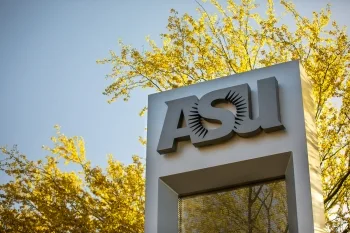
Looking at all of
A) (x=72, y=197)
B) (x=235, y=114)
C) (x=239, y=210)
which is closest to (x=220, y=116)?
(x=235, y=114)

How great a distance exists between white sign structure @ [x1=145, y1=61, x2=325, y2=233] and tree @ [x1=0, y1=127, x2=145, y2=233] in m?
3.03

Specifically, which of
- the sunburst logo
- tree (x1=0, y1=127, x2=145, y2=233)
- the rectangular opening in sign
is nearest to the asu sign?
the sunburst logo

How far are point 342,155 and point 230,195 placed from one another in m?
3.33

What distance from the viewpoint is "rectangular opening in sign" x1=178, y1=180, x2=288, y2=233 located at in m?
5.29

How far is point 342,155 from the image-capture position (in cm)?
845

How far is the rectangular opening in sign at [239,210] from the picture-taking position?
5.29 meters

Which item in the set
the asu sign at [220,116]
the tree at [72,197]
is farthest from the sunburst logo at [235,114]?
the tree at [72,197]

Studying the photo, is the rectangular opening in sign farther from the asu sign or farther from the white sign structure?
the asu sign

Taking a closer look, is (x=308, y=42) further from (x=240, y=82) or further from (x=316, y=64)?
(x=240, y=82)

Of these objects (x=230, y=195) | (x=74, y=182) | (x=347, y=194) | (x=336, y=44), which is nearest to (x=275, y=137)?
(x=230, y=195)

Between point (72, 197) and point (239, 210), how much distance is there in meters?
4.09

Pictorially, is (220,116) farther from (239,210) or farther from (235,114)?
(239,210)

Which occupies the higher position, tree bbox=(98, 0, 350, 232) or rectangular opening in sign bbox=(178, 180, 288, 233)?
tree bbox=(98, 0, 350, 232)

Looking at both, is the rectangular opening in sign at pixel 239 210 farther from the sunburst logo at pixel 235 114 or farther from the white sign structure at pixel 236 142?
the sunburst logo at pixel 235 114
